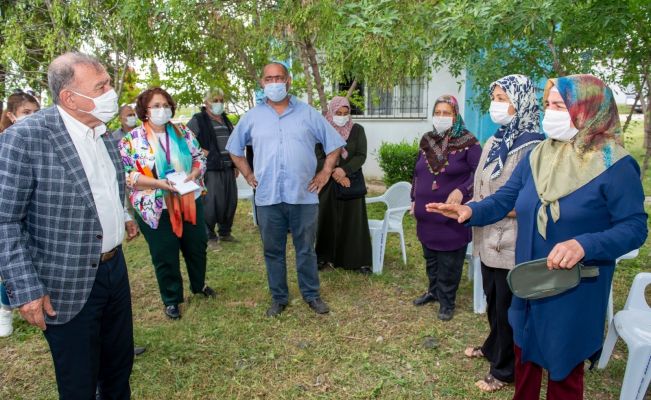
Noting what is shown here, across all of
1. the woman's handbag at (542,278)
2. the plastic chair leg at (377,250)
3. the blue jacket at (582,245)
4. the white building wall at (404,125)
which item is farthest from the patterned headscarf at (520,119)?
the white building wall at (404,125)

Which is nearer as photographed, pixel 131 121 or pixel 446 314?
pixel 446 314

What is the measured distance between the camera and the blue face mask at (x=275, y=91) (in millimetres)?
3699

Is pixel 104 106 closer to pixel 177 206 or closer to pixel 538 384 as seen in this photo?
pixel 177 206

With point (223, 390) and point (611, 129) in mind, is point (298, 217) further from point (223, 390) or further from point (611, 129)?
point (611, 129)

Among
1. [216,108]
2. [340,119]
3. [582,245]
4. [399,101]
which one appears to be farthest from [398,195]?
[399,101]

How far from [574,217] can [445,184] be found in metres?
1.78

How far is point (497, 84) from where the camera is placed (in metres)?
2.84

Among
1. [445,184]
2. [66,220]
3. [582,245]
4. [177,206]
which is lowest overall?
[177,206]

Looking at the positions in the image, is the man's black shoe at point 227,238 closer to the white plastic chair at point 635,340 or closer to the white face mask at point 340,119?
the white face mask at point 340,119

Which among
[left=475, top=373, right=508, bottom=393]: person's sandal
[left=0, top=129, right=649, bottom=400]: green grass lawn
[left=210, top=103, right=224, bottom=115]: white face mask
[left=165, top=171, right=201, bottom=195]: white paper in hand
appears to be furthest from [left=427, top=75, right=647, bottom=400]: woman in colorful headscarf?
[left=210, top=103, right=224, bottom=115]: white face mask

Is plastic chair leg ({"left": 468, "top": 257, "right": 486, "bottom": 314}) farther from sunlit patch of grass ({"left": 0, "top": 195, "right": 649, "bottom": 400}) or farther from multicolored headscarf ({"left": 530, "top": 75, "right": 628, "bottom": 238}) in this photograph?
multicolored headscarf ({"left": 530, "top": 75, "right": 628, "bottom": 238})

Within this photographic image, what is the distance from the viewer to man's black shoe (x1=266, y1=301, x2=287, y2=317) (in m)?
4.05

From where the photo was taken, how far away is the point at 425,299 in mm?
4223

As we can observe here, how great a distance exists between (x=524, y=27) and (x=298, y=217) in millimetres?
2133
